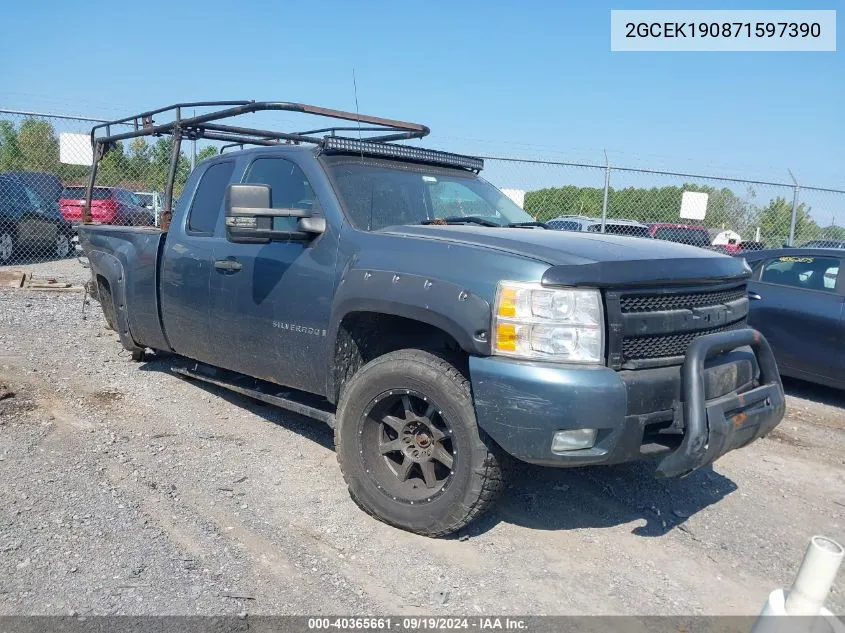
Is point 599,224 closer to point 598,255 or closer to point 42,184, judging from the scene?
point 598,255

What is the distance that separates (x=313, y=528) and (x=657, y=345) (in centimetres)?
189

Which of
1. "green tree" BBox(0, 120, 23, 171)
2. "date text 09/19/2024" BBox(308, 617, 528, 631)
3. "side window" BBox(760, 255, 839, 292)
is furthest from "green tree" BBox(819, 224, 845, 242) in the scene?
"green tree" BBox(0, 120, 23, 171)

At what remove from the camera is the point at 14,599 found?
2.77m

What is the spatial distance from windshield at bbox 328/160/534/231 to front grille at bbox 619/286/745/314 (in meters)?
1.41

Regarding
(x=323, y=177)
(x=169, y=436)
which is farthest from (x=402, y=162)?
(x=169, y=436)

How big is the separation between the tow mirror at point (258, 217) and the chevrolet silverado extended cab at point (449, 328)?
11 millimetres

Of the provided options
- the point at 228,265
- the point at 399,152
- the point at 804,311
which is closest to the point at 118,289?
the point at 228,265

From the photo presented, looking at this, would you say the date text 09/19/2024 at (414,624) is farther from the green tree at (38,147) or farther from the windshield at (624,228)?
the green tree at (38,147)

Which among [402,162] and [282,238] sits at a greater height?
[402,162]

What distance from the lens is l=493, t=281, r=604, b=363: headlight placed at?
119 inches

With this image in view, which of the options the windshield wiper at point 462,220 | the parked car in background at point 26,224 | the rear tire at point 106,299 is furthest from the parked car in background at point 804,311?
the parked car in background at point 26,224

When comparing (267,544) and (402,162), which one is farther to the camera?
(402,162)

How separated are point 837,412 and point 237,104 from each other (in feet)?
18.7

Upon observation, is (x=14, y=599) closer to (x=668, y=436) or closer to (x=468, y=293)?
(x=468, y=293)
